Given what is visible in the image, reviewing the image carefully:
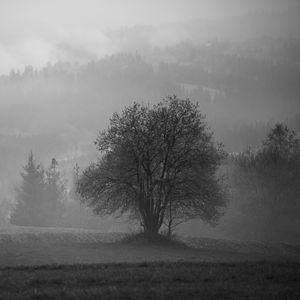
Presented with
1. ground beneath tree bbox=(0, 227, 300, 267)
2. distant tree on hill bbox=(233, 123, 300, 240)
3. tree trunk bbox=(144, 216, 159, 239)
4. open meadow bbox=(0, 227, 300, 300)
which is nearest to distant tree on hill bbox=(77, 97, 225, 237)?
tree trunk bbox=(144, 216, 159, 239)

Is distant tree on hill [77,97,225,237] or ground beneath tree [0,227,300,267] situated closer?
ground beneath tree [0,227,300,267]

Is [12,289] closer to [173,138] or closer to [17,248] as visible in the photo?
[17,248]

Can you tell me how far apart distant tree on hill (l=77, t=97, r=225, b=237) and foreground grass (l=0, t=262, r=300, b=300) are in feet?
59.9

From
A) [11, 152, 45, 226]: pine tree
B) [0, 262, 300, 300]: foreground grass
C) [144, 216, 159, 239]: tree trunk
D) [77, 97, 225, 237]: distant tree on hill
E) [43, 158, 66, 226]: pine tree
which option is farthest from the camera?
[43, 158, 66, 226]: pine tree

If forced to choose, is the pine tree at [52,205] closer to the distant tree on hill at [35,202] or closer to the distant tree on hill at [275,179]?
the distant tree on hill at [35,202]

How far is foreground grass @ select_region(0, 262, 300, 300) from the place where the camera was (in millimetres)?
14688

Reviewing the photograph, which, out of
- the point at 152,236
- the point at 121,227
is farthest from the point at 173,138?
the point at 121,227

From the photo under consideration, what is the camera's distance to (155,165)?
41.2 metres

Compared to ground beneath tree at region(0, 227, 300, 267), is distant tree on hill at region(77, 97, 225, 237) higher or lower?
higher

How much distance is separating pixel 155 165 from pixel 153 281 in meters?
24.4

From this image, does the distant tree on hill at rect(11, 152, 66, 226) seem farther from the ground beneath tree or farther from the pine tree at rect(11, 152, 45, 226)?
the ground beneath tree

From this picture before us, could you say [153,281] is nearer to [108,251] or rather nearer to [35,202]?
[108,251]

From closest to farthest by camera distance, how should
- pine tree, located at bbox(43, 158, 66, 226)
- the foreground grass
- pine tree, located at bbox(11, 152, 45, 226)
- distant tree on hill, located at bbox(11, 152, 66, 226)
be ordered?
the foreground grass, pine tree, located at bbox(11, 152, 45, 226), distant tree on hill, located at bbox(11, 152, 66, 226), pine tree, located at bbox(43, 158, 66, 226)

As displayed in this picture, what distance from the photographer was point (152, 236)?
40.9 m
